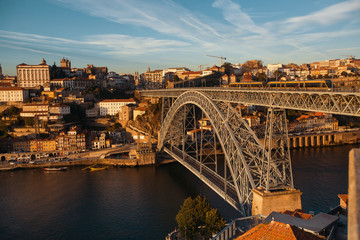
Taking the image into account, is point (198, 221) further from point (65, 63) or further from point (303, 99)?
point (65, 63)

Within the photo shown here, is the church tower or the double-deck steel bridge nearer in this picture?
the double-deck steel bridge

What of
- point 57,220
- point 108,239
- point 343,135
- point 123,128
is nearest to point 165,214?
point 108,239

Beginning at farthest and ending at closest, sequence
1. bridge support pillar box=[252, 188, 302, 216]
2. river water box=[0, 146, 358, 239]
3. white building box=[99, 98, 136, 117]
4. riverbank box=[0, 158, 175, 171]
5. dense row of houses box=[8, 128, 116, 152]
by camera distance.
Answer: white building box=[99, 98, 136, 117], dense row of houses box=[8, 128, 116, 152], riverbank box=[0, 158, 175, 171], river water box=[0, 146, 358, 239], bridge support pillar box=[252, 188, 302, 216]

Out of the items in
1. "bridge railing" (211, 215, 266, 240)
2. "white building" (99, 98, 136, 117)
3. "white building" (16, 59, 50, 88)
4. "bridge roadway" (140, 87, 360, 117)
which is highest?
"white building" (16, 59, 50, 88)

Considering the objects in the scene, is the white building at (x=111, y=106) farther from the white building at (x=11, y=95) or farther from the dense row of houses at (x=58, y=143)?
the white building at (x=11, y=95)

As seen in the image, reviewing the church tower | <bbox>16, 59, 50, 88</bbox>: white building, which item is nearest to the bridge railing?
<bbox>16, 59, 50, 88</bbox>: white building

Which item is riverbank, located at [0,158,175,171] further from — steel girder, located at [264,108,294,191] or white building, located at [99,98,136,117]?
steel girder, located at [264,108,294,191]

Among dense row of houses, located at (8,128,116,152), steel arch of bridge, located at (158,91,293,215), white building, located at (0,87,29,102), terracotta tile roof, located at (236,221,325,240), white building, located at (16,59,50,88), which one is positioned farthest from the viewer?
white building, located at (16,59,50,88)
